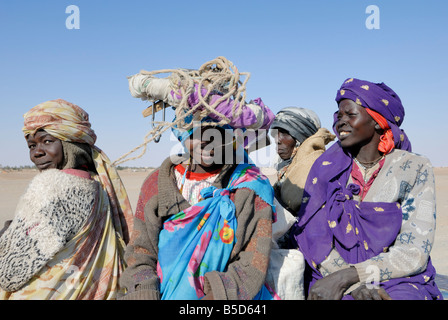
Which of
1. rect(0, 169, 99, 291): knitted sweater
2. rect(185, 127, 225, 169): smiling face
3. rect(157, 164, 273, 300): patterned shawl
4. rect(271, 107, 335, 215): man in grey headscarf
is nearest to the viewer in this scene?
rect(157, 164, 273, 300): patterned shawl

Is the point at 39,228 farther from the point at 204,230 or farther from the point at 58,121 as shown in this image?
the point at 204,230

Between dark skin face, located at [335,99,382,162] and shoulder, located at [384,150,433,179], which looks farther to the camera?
dark skin face, located at [335,99,382,162]

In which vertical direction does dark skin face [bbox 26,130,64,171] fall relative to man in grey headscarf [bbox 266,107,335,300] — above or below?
above

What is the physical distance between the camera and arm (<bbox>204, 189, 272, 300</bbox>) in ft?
8.56

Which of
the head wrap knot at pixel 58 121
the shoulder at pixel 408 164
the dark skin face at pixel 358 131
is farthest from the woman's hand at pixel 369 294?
the head wrap knot at pixel 58 121

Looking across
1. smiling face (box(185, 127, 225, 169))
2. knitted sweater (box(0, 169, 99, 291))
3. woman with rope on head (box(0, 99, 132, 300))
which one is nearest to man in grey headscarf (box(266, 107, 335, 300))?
smiling face (box(185, 127, 225, 169))

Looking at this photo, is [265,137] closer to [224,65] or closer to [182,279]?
[224,65]

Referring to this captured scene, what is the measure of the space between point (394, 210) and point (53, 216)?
2.69 metres

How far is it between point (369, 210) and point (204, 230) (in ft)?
4.72

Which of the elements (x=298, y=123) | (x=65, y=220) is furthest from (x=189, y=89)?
(x=298, y=123)

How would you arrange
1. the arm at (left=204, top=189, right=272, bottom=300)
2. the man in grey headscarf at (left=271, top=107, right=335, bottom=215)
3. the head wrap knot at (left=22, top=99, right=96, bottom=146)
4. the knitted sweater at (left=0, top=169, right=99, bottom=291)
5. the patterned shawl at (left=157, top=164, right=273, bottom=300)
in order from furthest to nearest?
the man in grey headscarf at (left=271, top=107, right=335, bottom=215) < the head wrap knot at (left=22, top=99, right=96, bottom=146) < the knitted sweater at (left=0, top=169, right=99, bottom=291) < the patterned shawl at (left=157, top=164, right=273, bottom=300) < the arm at (left=204, top=189, right=272, bottom=300)

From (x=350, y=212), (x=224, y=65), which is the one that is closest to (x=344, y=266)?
(x=350, y=212)

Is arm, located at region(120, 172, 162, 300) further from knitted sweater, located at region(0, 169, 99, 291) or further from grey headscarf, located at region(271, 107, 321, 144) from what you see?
grey headscarf, located at region(271, 107, 321, 144)

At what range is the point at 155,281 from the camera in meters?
2.70
